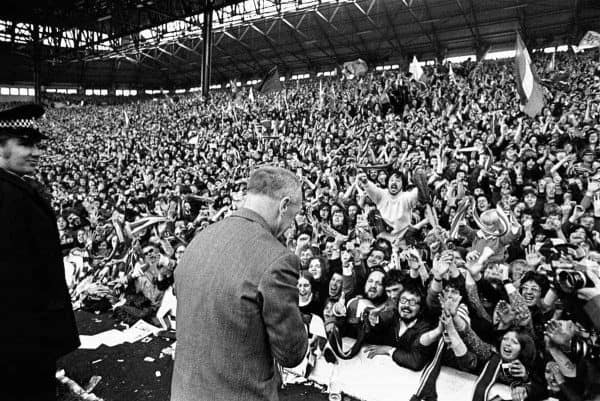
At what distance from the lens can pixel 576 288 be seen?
9.71 feet

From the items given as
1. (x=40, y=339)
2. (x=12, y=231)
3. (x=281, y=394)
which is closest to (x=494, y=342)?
(x=281, y=394)

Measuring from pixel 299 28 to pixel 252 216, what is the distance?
1212 inches

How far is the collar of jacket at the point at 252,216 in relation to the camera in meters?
1.44

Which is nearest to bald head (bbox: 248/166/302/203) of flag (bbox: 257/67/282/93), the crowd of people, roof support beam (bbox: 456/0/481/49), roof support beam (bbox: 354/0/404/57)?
the crowd of people

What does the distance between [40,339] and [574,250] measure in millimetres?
3938

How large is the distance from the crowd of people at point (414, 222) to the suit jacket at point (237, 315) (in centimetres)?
179

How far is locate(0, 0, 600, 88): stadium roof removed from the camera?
74.0 ft

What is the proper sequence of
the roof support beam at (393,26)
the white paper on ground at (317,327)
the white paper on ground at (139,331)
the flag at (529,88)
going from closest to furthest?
the white paper on ground at (317,327)
the white paper on ground at (139,331)
the flag at (529,88)
the roof support beam at (393,26)

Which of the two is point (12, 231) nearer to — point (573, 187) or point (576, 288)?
point (576, 288)

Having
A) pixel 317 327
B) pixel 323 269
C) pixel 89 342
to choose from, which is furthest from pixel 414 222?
pixel 89 342

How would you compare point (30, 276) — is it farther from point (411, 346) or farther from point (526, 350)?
point (526, 350)

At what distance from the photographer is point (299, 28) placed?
97.3ft

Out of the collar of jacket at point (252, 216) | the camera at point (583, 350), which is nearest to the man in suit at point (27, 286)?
the collar of jacket at point (252, 216)

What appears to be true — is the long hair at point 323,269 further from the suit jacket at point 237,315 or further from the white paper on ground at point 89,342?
the suit jacket at point 237,315
